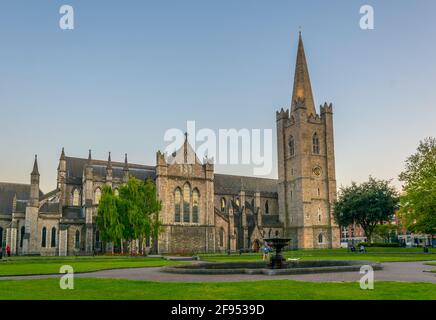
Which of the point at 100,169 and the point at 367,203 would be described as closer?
the point at 367,203

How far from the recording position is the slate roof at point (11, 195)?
6869 cm

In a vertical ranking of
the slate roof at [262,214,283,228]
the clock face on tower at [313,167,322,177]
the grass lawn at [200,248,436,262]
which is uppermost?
the clock face on tower at [313,167,322,177]

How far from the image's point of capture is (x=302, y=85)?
86812 mm

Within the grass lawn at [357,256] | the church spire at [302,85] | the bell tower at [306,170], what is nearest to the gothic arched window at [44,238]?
the grass lawn at [357,256]

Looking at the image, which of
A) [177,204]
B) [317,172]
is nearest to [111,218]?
[177,204]

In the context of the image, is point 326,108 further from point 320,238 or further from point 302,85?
point 320,238

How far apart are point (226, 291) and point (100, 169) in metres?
64.3

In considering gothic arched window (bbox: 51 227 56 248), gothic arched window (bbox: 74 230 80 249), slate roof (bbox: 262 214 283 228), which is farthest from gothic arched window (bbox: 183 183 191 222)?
gothic arched window (bbox: 51 227 56 248)

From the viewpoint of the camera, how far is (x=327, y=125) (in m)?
84.7

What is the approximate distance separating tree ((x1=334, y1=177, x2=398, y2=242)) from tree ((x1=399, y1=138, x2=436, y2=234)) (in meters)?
8.01

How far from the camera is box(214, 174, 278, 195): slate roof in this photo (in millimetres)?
85500

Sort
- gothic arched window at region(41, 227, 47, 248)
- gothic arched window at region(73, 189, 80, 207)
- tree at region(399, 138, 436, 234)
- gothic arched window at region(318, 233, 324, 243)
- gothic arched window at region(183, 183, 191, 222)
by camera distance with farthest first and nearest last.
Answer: gothic arched window at region(318, 233, 324, 243) < gothic arched window at region(183, 183, 191, 222) < gothic arched window at region(73, 189, 80, 207) < gothic arched window at region(41, 227, 47, 248) < tree at region(399, 138, 436, 234)

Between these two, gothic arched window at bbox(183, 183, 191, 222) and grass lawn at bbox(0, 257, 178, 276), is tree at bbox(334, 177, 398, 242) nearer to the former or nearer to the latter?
gothic arched window at bbox(183, 183, 191, 222)

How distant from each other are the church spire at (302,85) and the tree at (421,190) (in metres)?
29.3
